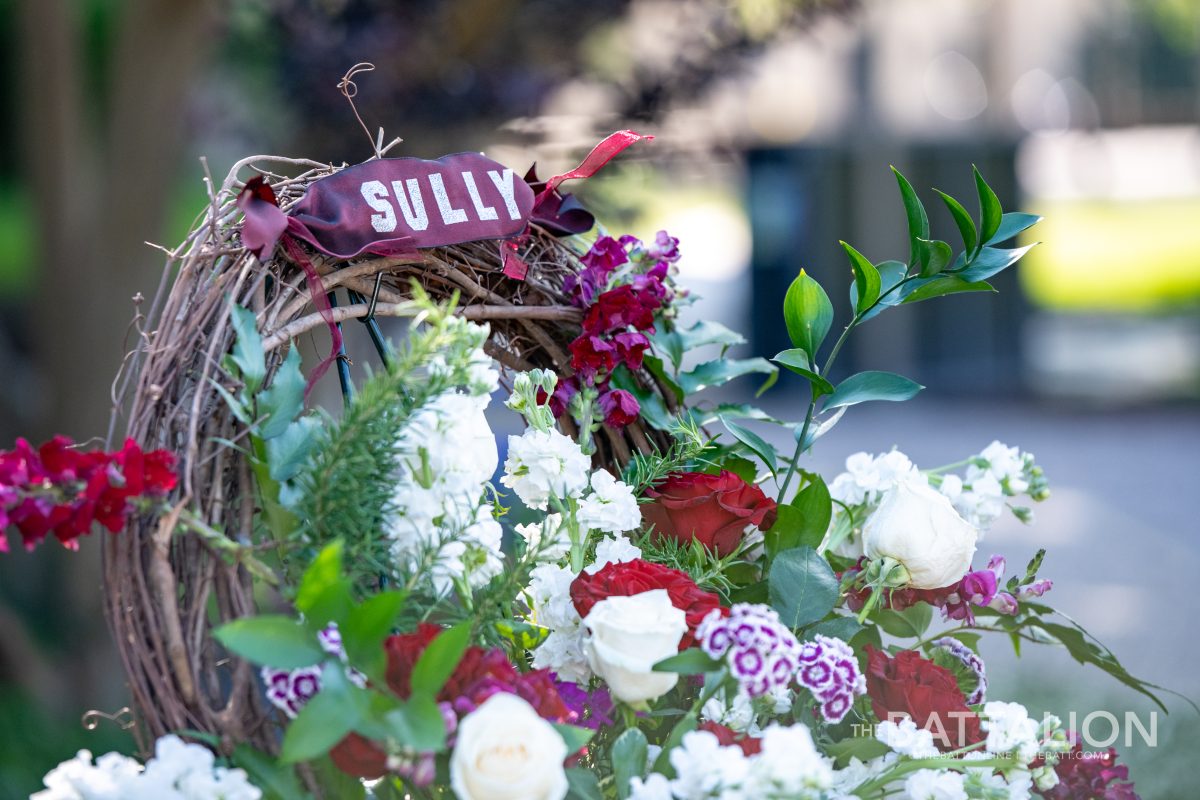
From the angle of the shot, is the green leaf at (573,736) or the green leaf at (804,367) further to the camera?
the green leaf at (804,367)

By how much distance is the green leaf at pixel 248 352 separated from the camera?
0.79m

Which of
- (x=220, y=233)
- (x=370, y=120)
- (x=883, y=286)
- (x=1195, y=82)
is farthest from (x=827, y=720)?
(x=1195, y=82)

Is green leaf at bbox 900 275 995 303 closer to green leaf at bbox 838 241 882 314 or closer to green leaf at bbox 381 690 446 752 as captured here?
green leaf at bbox 838 241 882 314

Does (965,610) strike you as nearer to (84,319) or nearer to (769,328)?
(84,319)

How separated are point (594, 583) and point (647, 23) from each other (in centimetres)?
301

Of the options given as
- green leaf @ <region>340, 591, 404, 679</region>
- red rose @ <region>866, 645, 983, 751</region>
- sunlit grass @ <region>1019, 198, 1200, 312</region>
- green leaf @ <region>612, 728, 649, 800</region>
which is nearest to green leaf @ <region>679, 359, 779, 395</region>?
red rose @ <region>866, 645, 983, 751</region>

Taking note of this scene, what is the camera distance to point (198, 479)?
793 millimetres

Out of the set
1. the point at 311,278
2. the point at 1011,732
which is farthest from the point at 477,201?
the point at 1011,732

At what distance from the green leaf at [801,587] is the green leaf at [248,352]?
428 mm

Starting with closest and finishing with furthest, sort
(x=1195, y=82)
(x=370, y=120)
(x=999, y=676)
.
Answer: (x=370, y=120) < (x=999, y=676) < (x=1195, y=82)

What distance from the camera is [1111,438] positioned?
22.5 ft

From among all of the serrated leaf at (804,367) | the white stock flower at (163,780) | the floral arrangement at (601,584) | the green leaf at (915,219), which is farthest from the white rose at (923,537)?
the white stock flower at (163,780)

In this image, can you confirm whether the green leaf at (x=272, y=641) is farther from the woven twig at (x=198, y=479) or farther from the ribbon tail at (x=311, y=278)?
the ribbon tail at (x=311, y=278)

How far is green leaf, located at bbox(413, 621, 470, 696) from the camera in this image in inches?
27.5
